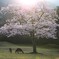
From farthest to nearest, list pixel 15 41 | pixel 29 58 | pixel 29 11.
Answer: pixel 29 11, pixel 15 41, pixel 29 58

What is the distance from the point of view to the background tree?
11234 mm

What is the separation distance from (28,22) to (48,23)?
810 millimetres

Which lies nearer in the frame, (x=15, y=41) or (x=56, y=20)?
(x=15, y=41)

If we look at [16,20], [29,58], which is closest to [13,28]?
[16,20]

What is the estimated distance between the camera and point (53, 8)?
35.5 feet

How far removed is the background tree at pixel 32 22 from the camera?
36.9ft

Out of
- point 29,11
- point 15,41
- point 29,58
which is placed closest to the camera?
point 29,58

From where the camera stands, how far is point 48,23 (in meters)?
11.6

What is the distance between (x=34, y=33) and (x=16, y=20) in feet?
2.82

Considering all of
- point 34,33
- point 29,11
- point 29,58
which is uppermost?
point 29,11

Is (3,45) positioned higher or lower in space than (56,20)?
lower

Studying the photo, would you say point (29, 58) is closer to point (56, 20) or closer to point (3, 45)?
point (3, 45)

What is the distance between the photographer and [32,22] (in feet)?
37.6

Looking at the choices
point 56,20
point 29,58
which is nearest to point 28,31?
point 56,20
